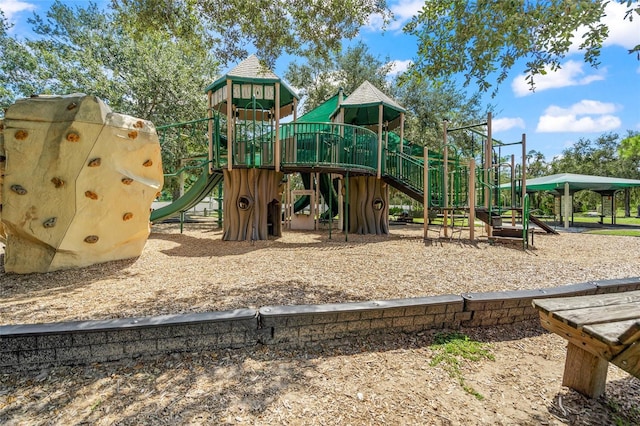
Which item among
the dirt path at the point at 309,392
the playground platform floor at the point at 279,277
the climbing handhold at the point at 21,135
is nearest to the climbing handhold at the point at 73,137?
the climbing handhold at the point at 21,135

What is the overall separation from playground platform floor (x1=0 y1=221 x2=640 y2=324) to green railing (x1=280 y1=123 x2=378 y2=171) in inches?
98.5

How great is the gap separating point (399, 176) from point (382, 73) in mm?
12957

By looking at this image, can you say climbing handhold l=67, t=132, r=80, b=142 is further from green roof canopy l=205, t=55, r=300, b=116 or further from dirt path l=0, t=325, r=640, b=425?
green roof canopy l=205, t=55, r=300, b=116

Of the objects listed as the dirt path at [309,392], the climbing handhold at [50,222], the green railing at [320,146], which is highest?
the green railing at [320,146]

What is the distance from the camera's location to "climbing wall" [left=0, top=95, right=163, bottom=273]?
470cm

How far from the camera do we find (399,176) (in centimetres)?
1037

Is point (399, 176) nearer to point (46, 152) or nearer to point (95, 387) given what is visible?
point (46, 152)

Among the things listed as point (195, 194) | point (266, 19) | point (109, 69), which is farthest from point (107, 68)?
point (266, 19)

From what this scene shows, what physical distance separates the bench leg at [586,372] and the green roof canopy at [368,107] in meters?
9.60

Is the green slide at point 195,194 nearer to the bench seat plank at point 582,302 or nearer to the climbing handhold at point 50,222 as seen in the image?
the climbing handhold at point 50,222

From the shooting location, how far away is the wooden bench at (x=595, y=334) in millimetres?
1788

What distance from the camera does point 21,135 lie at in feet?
15.4

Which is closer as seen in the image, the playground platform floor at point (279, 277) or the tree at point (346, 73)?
the playground platform floor at point (279, 277)

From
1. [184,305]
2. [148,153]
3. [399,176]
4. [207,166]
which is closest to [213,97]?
[207,166]
